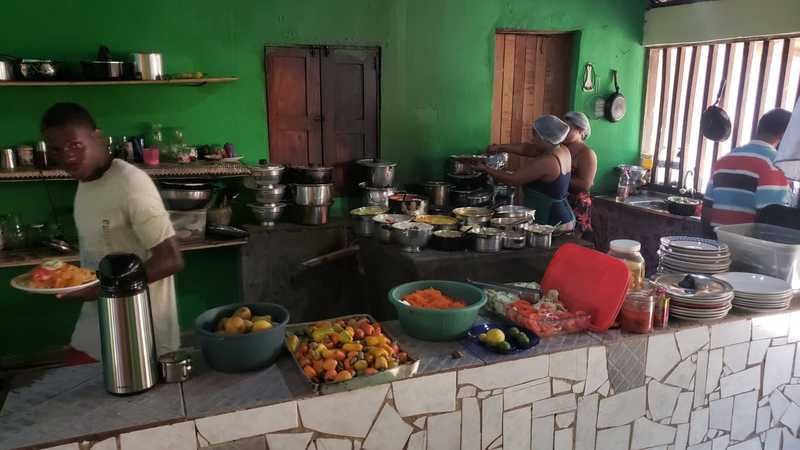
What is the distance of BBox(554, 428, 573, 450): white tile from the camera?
2074 millimetres

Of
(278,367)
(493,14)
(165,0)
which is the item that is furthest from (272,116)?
(278,367)

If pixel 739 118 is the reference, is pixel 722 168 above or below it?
below

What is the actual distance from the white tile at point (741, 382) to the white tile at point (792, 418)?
0.28 m

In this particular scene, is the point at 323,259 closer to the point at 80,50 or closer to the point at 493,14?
the point at 80,50

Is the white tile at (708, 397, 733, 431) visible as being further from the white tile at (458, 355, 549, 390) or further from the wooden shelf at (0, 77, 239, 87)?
the wooden shelf at (0, 77, 239, 87)

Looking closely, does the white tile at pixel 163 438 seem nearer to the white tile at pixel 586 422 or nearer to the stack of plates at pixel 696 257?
the white tile at pixel 586 422

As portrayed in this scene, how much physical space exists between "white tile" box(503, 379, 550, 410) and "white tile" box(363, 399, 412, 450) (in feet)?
1.14

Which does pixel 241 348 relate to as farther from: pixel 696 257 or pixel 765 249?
pixel 765 249

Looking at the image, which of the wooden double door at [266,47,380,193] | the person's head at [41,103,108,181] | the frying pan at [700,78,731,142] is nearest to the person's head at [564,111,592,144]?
the frying pan at [700,78,731,142]

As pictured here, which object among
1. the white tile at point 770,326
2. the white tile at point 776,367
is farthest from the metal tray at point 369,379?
the white tile at point 776,367

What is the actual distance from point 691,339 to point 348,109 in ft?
11.1

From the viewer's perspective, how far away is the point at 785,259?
2549 millimetres

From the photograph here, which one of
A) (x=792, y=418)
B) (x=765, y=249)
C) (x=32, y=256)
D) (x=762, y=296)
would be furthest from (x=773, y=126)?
(x=32, y=256)

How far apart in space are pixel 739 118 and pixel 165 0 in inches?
188
